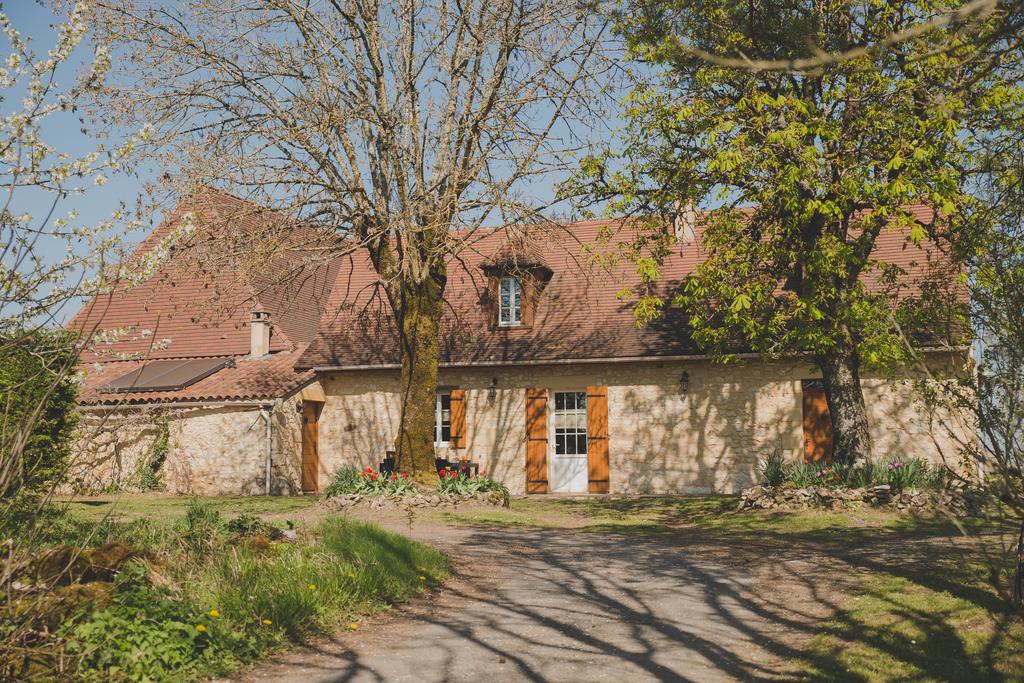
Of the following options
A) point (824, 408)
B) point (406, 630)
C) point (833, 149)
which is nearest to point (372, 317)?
point (824, 408)

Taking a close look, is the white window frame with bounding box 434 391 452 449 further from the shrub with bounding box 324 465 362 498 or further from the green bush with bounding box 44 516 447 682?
the green bush with bounding box 44 516 447 682

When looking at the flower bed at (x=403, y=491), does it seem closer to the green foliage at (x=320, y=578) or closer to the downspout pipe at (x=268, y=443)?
the downspout pipe at (x=268, y=443)

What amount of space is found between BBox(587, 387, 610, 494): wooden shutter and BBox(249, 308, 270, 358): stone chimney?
7.89m

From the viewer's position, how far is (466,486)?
14859 mm

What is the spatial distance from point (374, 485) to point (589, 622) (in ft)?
25.0

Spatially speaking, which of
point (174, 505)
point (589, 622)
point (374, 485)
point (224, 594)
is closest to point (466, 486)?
point (374, 485)

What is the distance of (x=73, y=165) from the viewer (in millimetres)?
5441

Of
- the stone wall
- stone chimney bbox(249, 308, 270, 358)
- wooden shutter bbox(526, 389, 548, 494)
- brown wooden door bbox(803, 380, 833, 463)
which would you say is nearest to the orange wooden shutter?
wooden shutter bbox(526, 389, 548, 494)

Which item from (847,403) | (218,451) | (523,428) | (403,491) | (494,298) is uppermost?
(494,298)

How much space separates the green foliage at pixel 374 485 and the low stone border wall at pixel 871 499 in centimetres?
563

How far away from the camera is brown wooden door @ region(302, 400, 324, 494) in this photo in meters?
20.0

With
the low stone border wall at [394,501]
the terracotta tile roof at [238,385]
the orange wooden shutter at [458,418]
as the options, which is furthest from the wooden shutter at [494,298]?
the low stone border wall at [394,501]

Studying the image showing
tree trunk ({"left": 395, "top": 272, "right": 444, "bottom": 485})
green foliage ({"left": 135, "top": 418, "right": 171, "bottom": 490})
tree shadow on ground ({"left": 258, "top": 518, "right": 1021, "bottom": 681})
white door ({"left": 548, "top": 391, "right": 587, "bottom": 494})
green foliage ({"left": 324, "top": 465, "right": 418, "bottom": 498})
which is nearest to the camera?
tree shadow on ground ({"left": 258, "top": 518, "right": 1021, "bottom": 681})

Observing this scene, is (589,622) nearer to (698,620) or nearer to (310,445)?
(698,620)
